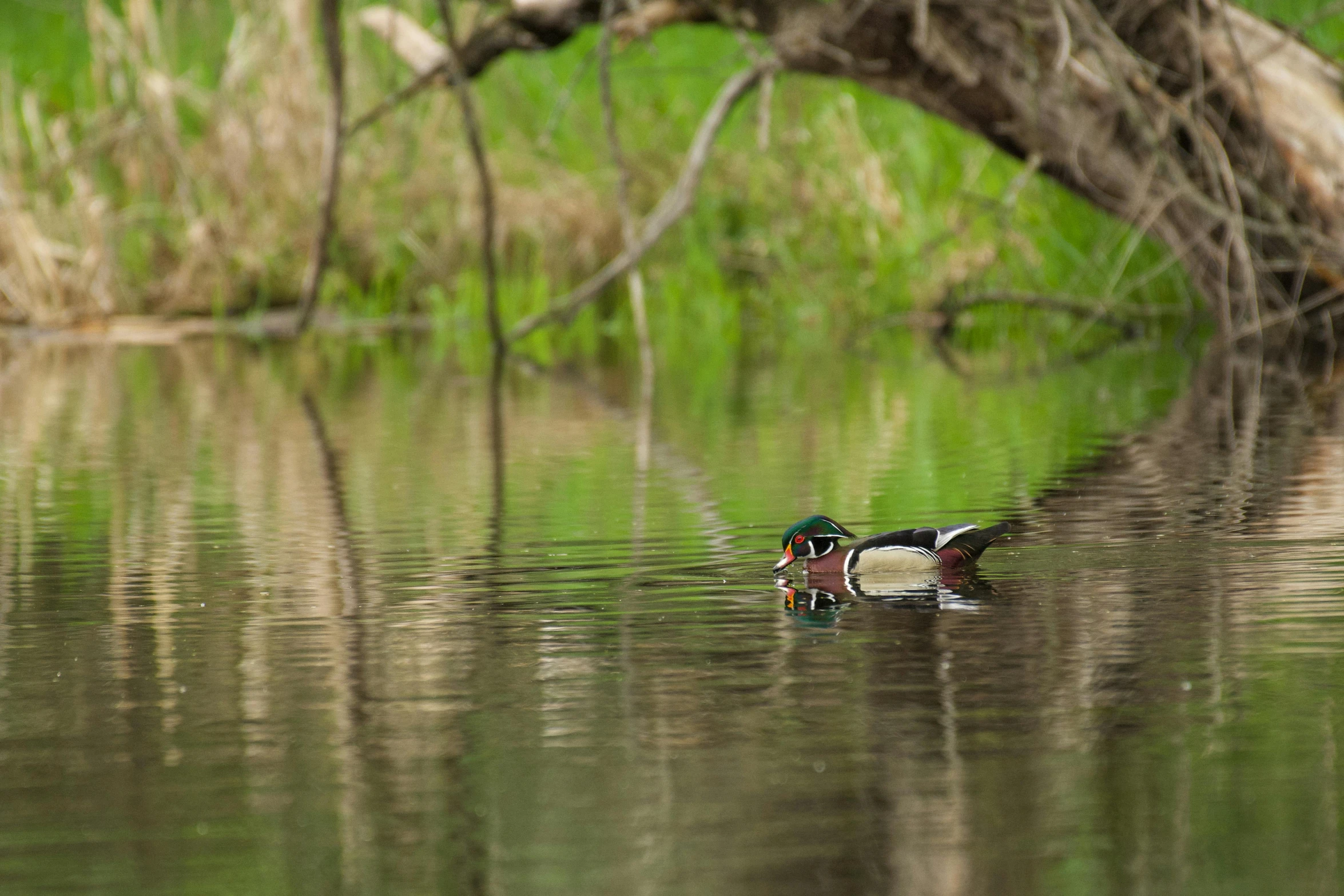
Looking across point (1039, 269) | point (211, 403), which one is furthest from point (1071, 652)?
point (1039, 269)

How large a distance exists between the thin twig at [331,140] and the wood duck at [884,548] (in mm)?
4862

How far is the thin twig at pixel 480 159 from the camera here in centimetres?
901

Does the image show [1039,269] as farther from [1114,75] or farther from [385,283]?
[385,283]

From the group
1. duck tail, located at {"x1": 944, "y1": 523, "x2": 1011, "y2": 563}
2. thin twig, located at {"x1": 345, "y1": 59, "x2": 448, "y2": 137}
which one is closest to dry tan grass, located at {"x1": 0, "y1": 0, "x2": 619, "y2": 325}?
thin twig, located at {"x1": 345, "y1": 59, "x2": 448, "y2": 137}

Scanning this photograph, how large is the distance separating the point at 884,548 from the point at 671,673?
1115mm

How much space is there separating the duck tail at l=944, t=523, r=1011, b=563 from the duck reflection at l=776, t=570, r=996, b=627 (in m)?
0.06

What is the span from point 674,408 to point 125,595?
4.90 metres

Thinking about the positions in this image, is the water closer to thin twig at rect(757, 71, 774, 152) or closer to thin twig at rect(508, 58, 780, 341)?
thin twig at rect(757, 71, 774, 152)

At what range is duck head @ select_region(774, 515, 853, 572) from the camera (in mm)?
4848

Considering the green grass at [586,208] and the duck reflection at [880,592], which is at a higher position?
the green grass at [586,208]

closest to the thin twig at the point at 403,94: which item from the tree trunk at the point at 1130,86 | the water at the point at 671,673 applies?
the tree trunk at the point at 1130,86

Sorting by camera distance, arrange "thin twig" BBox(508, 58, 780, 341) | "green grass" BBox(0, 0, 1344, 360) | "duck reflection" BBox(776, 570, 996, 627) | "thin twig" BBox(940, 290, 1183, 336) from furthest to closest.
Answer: "green grass" BBox(0, 0, 1344, 360), "thin twig" BBox(940, 290, 1183, 336), "thin twig" BBox(508, 58, 780, 341), "duck reflection" BBox(776, 570, 996, 627)

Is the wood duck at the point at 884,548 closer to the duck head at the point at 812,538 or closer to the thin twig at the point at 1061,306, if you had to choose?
the duck head at the point at 812,538

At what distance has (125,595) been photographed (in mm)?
4922
